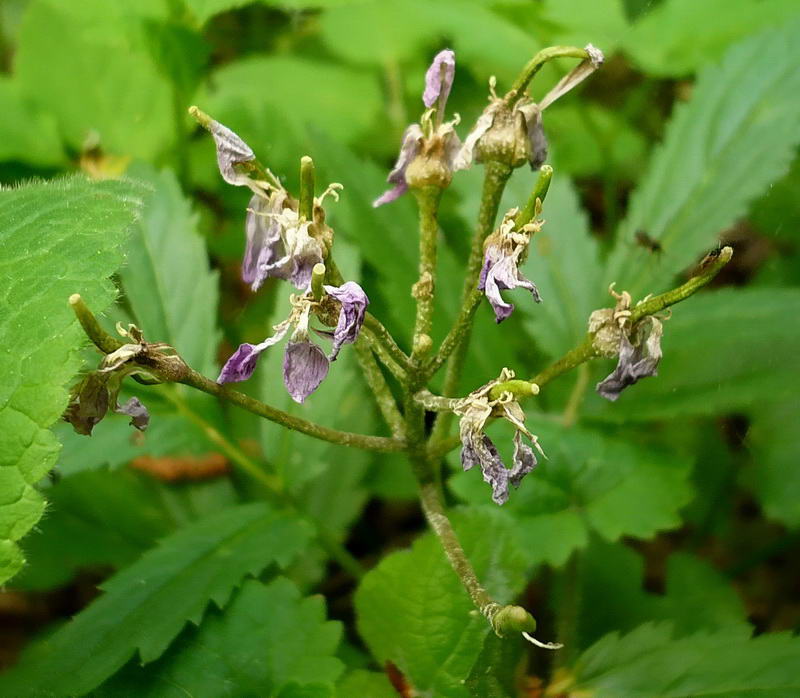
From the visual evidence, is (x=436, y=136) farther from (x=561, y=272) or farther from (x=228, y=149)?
(x=561, y=272)

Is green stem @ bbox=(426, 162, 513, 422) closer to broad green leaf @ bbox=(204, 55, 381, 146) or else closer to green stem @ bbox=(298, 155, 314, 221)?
green stem @ bbox=(298, 155, 314, 221)

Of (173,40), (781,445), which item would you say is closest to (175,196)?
(173,40)

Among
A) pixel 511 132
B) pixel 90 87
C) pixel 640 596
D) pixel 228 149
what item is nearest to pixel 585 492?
pixel 640 596

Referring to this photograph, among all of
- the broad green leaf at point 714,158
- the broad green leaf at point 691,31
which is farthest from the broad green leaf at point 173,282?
the broad green leaf at point 691,31

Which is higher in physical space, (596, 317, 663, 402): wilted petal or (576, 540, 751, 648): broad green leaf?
(596, 317, 663, 402): wilted petal

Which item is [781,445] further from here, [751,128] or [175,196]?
[175,196]

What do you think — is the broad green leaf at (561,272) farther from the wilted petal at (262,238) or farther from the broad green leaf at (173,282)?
the wilted petal at (262,238)

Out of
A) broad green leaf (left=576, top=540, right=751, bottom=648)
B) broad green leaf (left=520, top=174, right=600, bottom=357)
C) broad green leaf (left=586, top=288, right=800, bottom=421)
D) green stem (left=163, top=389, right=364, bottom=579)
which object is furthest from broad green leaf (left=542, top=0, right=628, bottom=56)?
green stem (left=163, top=389, right=364, bottom=579)
